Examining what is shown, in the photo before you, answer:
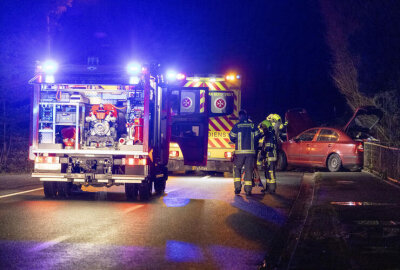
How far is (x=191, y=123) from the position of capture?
53.4 feet

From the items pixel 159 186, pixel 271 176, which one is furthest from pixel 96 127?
pixel 271 176

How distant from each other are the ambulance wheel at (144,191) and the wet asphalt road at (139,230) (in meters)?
0.24

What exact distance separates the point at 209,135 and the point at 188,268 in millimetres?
11222

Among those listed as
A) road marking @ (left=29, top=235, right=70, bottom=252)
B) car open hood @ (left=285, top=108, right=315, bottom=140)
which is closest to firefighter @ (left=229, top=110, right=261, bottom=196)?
road marking @ (left=29, top=235, right=70, bottom=252)

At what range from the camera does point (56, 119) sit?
11250mm

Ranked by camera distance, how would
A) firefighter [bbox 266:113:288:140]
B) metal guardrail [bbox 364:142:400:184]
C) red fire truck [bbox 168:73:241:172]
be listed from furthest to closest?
red fire truck [bbox 168:73:241:172] → metal guardrail [bbox 364:142:400:184] → firefighter [bbox 266:113:288:140]

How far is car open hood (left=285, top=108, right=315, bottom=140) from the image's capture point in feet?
74.1

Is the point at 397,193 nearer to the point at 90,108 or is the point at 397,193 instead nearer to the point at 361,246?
the point at 361,246

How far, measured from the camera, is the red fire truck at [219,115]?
1653 cm

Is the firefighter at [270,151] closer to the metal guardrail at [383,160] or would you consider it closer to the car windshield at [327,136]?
the metal guardrail at [383,160]

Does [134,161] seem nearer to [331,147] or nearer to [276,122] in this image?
[276,122]

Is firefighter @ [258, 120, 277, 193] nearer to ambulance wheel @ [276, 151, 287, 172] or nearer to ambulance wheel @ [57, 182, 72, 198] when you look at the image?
ambulance wheel @ [57, 182, 72, 198]

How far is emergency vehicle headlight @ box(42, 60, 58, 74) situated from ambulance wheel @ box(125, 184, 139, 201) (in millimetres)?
2796

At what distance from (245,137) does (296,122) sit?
37.3 feet
